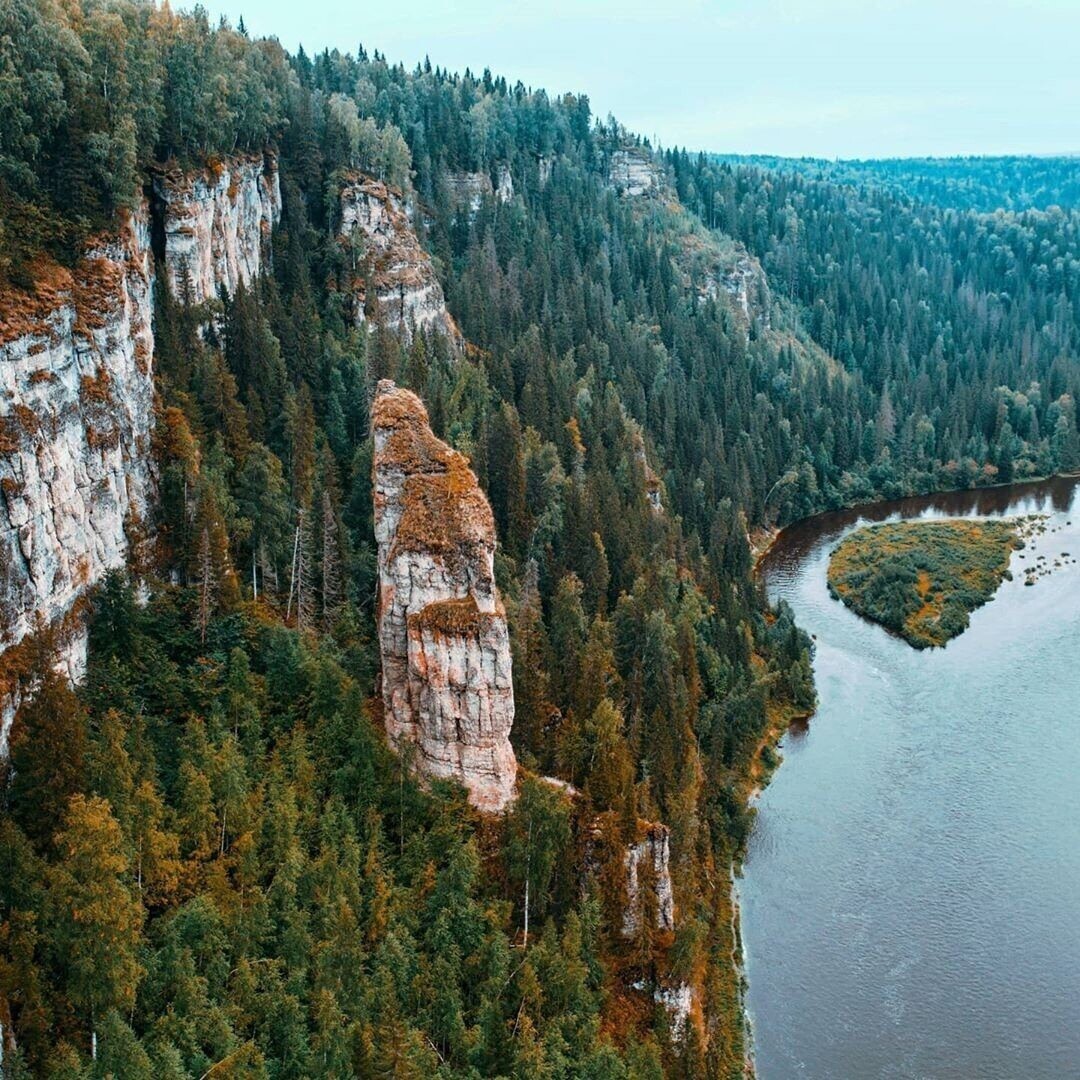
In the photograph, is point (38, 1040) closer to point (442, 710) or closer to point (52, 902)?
point (52, 902)

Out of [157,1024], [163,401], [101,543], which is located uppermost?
[163,401]

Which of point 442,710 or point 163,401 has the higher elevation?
point 163,401

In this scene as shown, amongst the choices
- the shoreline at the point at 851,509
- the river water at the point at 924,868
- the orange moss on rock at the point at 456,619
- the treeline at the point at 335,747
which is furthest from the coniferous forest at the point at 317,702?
the shoreline at the point at 851,509

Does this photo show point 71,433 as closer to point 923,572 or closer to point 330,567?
point 330,567

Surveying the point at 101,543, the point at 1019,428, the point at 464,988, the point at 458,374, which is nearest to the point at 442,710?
the point at 464,988

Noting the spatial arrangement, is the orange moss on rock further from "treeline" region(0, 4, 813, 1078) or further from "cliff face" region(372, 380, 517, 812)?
"treeline" region(0, 4, 813, 1078)

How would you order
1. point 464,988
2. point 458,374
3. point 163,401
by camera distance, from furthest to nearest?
point 458,374
point 163,401
point 464,988
